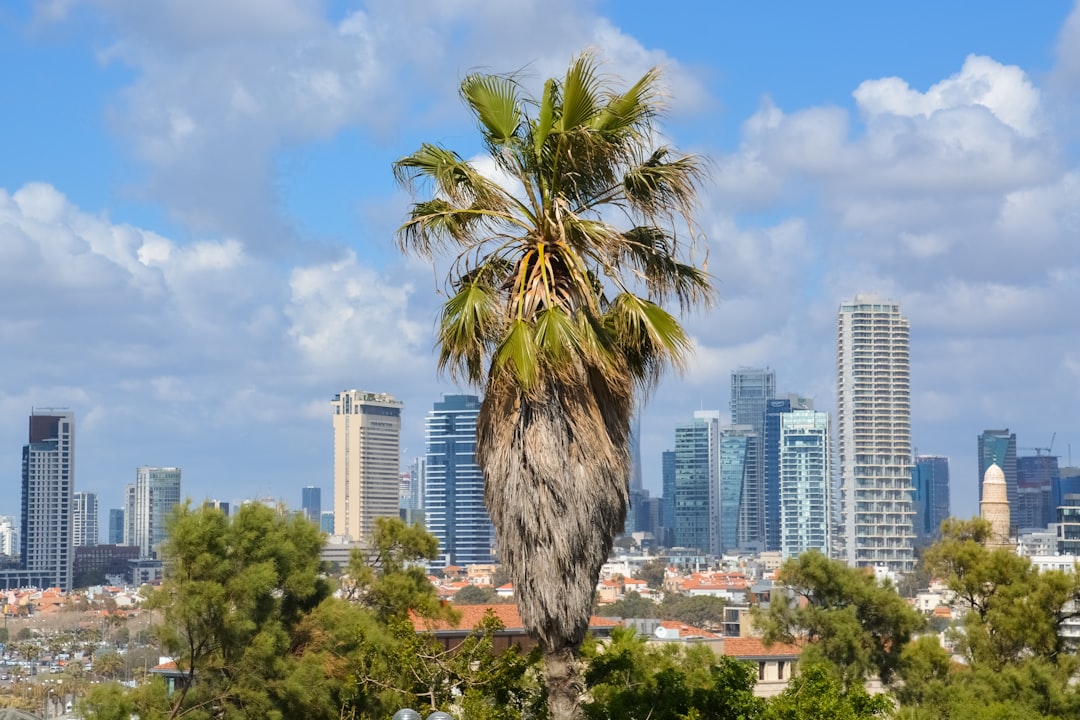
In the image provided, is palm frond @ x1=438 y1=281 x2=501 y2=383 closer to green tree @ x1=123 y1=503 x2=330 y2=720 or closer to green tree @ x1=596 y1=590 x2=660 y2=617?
green tree @ x1=123 y1=503 x2=330 y2=720

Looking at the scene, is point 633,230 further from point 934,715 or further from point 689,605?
point 689,605

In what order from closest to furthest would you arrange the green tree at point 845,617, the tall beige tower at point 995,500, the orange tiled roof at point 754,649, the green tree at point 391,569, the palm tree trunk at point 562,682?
the palm tree trunk at point 562,682 → the green tree at point 391,569 → the green tree at point 845,617 → the orange tiled roof at point 754,649 → the tall beige tower at point 995,500

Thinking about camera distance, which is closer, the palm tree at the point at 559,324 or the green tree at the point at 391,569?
the palm tree at the point at 559,324

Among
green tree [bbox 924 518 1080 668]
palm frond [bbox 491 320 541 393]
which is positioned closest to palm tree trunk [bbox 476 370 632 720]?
palm frond [bbox 491 320 541 393]

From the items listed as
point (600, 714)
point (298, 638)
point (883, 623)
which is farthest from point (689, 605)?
point (600, 714)

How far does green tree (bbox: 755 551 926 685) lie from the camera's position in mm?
33562

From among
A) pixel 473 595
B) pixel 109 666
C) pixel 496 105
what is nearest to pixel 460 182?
pixel 496 105

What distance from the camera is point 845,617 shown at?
33.7 metres

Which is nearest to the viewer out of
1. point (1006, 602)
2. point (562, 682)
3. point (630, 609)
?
point (562, 682)

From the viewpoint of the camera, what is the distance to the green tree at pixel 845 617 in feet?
110

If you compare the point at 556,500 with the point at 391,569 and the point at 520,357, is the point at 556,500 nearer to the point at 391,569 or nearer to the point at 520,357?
the point at 520,357

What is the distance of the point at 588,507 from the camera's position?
9.59 metres

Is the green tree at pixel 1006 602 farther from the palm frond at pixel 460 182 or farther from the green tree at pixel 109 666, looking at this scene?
the green tree at pixel 109 666

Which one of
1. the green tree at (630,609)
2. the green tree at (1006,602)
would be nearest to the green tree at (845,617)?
the green tree at (1006,602)
